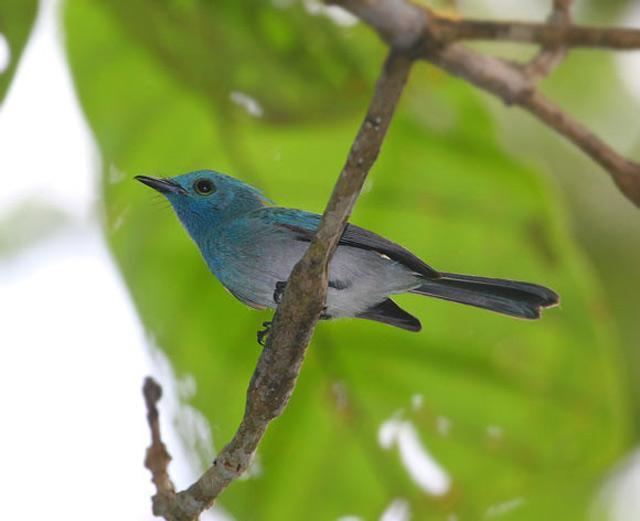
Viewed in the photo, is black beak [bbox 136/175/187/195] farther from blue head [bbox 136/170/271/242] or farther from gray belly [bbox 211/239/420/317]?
gray belly [bbox 211/239/420/317]

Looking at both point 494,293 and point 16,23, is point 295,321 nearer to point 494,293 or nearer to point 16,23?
point 494,293

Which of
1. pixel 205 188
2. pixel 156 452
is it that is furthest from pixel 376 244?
pixel 156 452

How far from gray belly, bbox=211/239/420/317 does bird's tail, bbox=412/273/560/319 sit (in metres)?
0.09

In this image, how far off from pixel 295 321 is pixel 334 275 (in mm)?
1199

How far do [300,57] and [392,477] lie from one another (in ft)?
5.29

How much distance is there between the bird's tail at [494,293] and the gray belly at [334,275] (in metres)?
0.09

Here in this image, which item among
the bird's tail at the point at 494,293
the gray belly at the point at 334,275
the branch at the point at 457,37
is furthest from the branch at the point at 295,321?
the bird's tail at the point at 494,293

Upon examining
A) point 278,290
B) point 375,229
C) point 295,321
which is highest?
point 375,229

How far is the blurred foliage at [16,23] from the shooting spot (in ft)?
10.1

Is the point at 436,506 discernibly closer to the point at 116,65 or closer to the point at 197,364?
the point at 197,364

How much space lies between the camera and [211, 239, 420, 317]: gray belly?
3.36 meters

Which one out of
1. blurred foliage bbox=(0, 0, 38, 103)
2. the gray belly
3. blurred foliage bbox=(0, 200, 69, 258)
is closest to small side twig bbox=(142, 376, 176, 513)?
the gray belly

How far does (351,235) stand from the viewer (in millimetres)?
3305

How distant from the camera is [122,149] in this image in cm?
388
